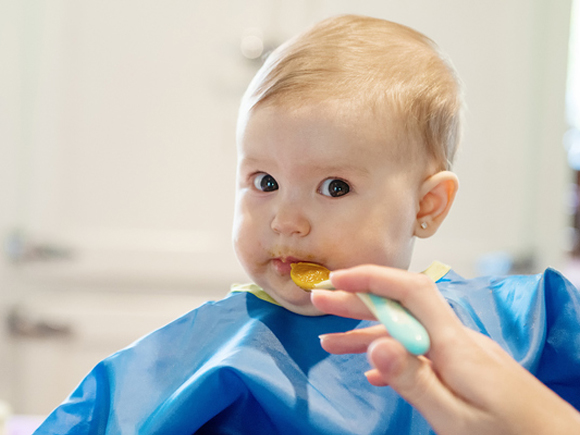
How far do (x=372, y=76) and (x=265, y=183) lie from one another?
189 mm

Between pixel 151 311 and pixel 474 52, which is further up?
pixel 474 52

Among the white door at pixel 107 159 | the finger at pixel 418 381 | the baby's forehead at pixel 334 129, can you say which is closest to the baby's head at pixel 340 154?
the baby's forehead at pixel 334 129

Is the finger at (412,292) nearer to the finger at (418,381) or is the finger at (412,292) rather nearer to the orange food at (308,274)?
the finger at (418,381)

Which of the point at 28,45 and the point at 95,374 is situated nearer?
the point at 95,374

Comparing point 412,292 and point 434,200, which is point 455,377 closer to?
point 412,292

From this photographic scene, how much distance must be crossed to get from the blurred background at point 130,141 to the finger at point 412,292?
5.04 feet

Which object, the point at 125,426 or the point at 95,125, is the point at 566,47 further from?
the point at 125,426

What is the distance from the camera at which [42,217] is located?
201 centimetres

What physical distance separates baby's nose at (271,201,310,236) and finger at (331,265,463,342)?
21cm

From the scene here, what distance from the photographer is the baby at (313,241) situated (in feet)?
2.30

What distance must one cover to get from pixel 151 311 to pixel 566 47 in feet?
5.38

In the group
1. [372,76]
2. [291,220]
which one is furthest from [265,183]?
[372,76]

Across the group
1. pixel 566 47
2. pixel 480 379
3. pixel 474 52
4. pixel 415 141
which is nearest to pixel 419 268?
→ pixel 474 52

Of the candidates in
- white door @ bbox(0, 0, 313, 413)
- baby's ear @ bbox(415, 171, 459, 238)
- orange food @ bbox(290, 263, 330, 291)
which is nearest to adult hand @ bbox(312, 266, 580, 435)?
orange food @ bbox(290, 263, 330, 291)
